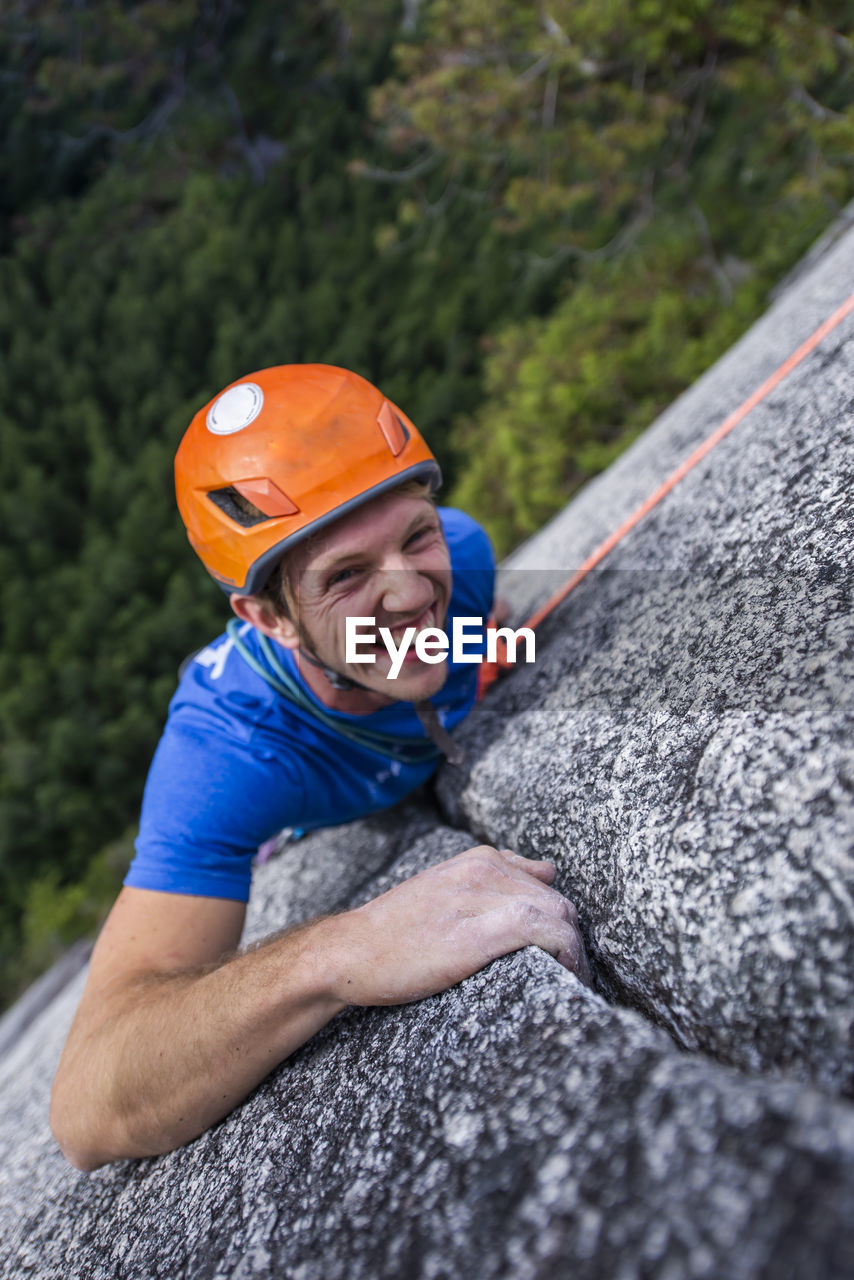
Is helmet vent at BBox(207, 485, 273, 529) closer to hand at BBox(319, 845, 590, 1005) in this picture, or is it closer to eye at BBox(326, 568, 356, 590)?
eye at BBox(326, 568, 356, 590)

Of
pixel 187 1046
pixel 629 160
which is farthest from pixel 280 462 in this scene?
pixel 629 160

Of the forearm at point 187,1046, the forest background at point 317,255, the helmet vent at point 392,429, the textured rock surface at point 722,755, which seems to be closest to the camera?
the textured rock surface at point 722,755

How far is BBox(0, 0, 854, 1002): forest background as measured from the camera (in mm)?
7516

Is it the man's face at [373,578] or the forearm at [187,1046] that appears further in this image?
the man's face at [373,578]

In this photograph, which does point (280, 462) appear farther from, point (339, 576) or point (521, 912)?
point (521, 912)

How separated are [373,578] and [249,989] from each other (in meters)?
0.99

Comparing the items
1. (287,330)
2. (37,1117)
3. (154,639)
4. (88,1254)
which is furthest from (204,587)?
(88,1254)

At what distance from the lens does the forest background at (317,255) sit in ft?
24.7

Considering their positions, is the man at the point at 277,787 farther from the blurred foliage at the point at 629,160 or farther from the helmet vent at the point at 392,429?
the blurred foliage at the point at 629,160

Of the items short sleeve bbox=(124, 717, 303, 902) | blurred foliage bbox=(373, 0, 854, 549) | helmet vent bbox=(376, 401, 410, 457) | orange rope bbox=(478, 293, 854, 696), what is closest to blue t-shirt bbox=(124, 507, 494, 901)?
short sleeve bbox=(124, 717, 303, 902)

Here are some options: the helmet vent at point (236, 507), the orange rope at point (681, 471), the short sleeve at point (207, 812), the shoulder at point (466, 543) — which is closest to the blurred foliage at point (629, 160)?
the orange rope at point (681, 471)

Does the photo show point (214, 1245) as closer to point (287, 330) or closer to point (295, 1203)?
point (295, 1203)

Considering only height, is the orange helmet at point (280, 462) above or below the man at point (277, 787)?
above

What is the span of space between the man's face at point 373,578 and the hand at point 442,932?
0.72m
